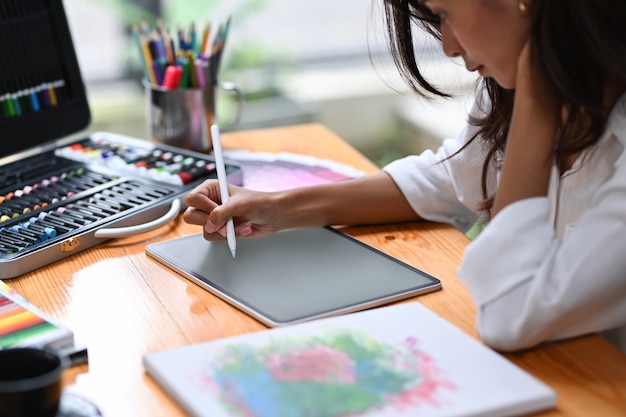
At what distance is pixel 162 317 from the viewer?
918 millimetres

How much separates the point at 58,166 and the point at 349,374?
0.72 meters

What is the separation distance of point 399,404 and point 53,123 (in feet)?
2.99

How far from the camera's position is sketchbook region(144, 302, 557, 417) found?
711 mm

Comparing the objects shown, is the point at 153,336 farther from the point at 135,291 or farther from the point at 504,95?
the point at 504,95

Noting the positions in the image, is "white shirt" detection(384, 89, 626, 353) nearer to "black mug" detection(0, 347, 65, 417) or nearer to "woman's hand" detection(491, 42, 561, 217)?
"woman's hand" detection(491, 42, 561, 217)

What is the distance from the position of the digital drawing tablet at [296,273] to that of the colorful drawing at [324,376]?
0.28 ft

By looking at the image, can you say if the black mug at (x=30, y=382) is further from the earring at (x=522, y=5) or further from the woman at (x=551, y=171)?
the earring at (x=522, y=5)

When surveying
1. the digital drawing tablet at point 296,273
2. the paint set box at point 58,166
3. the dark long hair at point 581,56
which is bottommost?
the digital drawing tablet at point 296,273

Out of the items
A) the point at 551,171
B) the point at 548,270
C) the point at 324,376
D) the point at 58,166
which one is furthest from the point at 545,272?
the point at 58,166

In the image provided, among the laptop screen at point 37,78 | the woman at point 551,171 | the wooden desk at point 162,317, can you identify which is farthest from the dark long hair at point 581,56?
the laptop screen at point 37,78

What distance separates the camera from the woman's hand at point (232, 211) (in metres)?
1.09

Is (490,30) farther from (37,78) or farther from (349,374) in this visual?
(37,78)

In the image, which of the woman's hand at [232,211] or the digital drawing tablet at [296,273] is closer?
the digital drawing tablet at [296,273]

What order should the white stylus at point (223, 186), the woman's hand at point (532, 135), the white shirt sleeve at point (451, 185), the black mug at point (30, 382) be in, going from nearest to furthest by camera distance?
the black mug at point (30, 382)
the woman's hand at point (532, 135)
the white stylus at point (223, 186)
the white shirt sleeve at point (451, 185)
